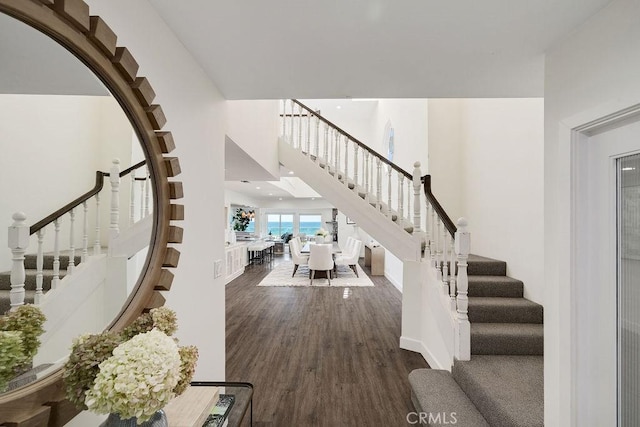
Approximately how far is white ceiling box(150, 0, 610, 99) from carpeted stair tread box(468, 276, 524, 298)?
6.10 feet

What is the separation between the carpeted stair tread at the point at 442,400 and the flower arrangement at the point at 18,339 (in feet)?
6.87

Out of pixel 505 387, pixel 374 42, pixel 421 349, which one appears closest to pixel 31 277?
pixel 374 42

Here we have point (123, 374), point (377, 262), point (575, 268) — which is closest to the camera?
point (123, 374)

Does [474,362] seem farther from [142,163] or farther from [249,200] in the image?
[249,200]

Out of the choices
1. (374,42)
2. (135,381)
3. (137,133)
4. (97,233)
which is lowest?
(135,381)

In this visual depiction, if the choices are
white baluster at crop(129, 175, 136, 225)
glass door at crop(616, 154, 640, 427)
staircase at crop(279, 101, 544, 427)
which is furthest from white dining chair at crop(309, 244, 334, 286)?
white baluster at crop(129, 175, 136, 225)

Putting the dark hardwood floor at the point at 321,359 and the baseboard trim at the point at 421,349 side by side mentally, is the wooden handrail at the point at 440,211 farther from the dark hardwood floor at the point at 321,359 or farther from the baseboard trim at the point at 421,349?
the dark hardwood floor at the point at 321,359

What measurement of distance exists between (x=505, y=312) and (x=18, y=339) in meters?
3.21

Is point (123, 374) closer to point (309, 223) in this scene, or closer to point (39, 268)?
point (39, 268)

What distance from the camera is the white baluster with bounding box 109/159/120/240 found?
0.94 m

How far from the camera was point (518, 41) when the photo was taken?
1484 mm

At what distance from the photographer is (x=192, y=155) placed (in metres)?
1.62

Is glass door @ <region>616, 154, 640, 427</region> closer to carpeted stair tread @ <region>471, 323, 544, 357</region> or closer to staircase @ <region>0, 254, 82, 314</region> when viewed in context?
carpeted stair tread @ <region>471, 323, 544, 357</region>

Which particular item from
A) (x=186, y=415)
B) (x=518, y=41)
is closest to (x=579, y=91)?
(x=518, y=41)
